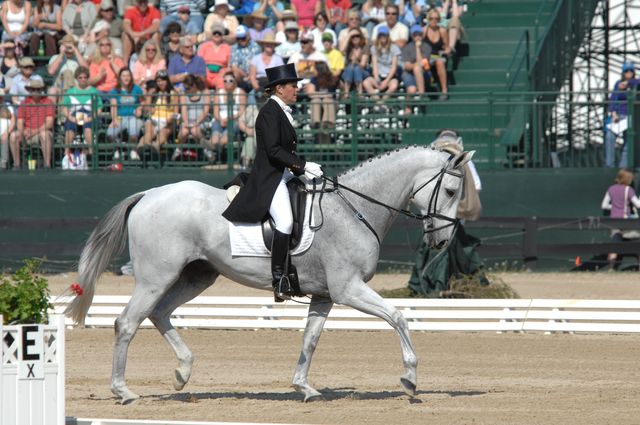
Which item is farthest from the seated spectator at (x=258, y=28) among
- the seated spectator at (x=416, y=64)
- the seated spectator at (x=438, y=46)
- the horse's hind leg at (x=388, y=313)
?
the horse's hind leg at (x=388, y=313)

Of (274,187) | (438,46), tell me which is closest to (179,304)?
(274,187)

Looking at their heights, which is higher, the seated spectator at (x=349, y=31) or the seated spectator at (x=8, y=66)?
the seated spectator at (x=349, y=31)

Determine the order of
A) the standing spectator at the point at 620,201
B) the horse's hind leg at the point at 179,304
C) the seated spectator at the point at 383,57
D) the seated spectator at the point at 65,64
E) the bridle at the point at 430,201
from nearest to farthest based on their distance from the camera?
the bridle at the point at 430,201
the horse's hind leg at the point at 179,304
the standing spectator at the point at 620,201
the seated spectator at the point at 383,57
the seated spectator at the point at 65,64

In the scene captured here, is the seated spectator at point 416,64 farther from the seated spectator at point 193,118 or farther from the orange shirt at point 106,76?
the orange shirt at point 106,76

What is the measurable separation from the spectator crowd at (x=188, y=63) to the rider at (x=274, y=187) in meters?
8.40

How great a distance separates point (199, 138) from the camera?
59.5 ft

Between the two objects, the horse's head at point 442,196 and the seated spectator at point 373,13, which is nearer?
the horse's head at point 442,196

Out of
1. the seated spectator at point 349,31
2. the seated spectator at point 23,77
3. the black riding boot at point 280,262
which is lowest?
the black riding boot at point 280,262

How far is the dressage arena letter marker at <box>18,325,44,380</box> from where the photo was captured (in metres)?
6.92

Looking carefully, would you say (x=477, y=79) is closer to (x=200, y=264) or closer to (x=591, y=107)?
(x=591, y=107)

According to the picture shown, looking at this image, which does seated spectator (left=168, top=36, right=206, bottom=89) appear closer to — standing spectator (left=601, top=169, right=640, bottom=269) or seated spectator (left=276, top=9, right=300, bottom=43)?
seated spectator (left=276, top=9, right=300, bottom=43)

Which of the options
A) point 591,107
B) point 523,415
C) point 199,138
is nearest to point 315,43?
point 199,138

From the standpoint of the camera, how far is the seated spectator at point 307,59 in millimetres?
18797

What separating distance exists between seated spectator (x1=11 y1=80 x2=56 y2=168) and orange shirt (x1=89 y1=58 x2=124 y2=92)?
100 cm
